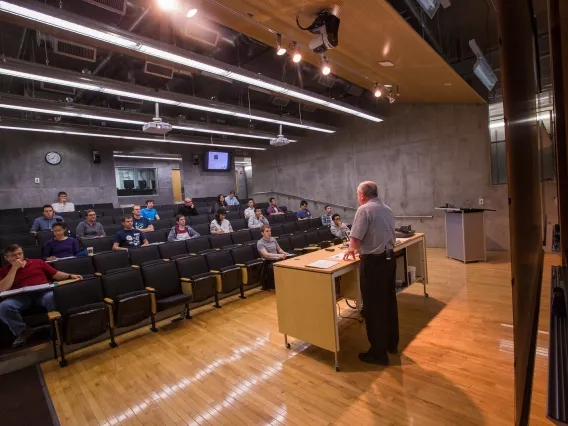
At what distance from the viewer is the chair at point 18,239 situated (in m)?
5.28

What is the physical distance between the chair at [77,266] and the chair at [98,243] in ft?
3.35

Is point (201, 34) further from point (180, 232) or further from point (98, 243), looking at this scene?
point (98, 243)

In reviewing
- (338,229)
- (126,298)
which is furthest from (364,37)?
(338,229)

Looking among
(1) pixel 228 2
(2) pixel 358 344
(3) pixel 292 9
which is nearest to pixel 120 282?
(2) pixel 358 344

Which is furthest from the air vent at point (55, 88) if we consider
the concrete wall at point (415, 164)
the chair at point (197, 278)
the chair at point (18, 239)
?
the concrete wall at point (415, 164)

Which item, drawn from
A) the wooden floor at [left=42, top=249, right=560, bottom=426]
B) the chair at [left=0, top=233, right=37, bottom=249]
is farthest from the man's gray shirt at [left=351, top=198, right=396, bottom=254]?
the chair at [left=0, top=233, right=37, bottom=249]

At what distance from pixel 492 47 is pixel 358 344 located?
6.66 m

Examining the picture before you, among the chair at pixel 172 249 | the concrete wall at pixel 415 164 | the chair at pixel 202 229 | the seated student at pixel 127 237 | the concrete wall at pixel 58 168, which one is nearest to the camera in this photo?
the chair at pixel 172 249

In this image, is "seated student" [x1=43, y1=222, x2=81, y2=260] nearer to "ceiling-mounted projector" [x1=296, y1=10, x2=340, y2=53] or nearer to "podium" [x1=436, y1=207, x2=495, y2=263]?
"ceiling-mounted projector" [x1=296, y1=10, x2=340, y2=53]

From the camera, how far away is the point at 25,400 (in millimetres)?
2607

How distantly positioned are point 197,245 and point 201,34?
11.4ft

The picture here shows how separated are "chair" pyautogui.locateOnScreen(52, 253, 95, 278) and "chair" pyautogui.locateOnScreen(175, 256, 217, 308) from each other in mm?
1210

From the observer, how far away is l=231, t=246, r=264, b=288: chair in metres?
4.91

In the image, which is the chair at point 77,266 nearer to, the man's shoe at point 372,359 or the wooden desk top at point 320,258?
the wooden desk top at point 320,258
